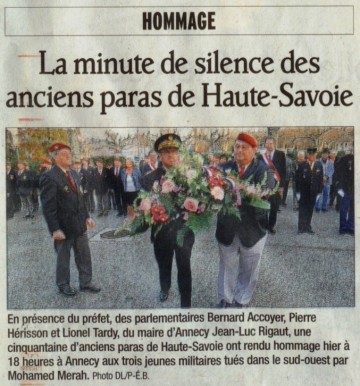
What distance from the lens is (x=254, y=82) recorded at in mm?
647

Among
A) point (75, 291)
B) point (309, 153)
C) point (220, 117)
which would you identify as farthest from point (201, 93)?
point (75, 291)

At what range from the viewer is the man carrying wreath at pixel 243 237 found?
65 centimetres

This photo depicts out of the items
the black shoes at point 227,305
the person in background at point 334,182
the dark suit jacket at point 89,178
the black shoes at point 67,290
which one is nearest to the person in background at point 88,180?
the dark suit jacket at point 89,178

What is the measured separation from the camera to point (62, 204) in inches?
25.6

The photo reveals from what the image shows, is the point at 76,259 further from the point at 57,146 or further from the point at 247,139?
the point at 247,139

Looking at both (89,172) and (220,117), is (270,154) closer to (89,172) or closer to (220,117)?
(220,117)

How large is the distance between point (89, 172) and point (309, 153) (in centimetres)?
29

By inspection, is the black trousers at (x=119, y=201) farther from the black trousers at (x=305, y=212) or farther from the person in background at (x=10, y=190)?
the black trousers at (x=305, y=212)

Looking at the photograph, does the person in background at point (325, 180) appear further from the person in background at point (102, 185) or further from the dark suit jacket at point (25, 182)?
the dark suit jacket at point (25, 182)

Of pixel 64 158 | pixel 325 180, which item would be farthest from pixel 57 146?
pixel 325 180

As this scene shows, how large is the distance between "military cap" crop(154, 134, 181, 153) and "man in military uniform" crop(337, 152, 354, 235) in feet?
0.72

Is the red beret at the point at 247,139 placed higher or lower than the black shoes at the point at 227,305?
higher

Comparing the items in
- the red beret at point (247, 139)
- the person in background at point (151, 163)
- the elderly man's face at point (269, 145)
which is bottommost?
the person in background at point (151, 163)

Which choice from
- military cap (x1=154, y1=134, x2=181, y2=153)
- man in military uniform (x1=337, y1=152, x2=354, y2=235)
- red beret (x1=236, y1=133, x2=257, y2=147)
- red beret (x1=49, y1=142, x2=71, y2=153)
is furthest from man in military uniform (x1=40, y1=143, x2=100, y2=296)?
man in military uniform (x1=337, y1=152, x2=354, y2=235)
